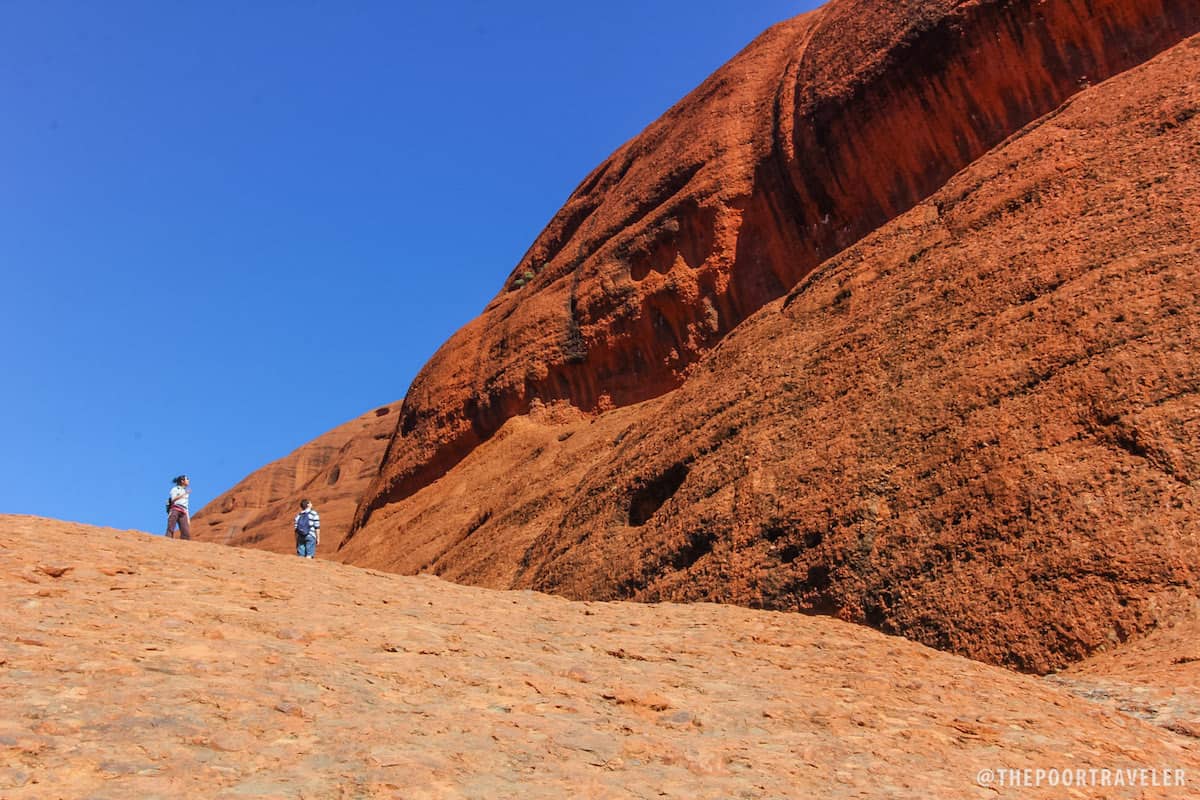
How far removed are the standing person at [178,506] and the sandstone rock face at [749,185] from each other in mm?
10475

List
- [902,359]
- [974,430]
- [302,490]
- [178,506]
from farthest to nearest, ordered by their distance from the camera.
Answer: [302,490] < [178,506] < [902,359] < [974,430]

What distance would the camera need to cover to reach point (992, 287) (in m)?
10.0

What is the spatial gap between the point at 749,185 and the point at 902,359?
10.2 m

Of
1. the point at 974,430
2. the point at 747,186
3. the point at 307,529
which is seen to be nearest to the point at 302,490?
the point at 747,186

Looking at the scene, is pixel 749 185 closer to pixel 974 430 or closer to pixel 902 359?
pixel 902 359

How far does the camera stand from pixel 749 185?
1961 cm

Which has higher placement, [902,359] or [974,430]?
[902,359]

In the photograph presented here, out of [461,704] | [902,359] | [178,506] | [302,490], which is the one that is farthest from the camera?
[302,490]

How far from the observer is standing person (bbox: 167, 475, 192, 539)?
1250 centimetres

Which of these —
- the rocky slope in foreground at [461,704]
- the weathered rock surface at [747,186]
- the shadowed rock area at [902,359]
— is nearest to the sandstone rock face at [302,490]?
the weathered rock surface at [747,186]

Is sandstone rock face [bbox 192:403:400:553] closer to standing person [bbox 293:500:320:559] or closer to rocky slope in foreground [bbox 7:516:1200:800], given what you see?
standing person [bbox 293:500:320:559]

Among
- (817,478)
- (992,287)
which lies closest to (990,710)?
(817,478)

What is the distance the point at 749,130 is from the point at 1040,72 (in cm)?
694

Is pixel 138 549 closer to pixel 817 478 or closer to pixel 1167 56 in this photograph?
pixel 817 478
